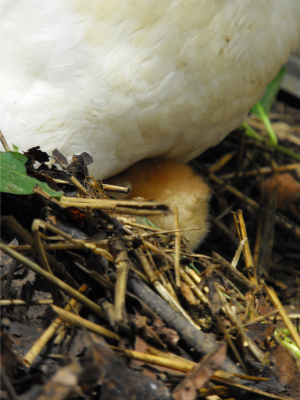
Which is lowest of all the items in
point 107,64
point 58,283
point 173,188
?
point 173,188

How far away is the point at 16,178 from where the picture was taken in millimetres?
689

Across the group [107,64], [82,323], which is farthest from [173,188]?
[82,323]

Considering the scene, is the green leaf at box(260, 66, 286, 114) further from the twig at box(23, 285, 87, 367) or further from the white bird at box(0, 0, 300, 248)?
the twig at box(23, 285, 87, 367)

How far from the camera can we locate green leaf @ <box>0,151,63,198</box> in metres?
0.67

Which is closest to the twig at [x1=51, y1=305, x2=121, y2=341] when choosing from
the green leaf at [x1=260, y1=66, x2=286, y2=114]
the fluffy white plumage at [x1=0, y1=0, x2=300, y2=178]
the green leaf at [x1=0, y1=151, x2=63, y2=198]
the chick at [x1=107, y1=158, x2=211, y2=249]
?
the green leaf at [x1=0, y1=151, x2=63, y2=198]

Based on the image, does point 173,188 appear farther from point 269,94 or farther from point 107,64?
point 269,94

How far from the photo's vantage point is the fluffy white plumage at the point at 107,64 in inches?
36.1

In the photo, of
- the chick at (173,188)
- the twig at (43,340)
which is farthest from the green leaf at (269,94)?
the twig at (43,340)

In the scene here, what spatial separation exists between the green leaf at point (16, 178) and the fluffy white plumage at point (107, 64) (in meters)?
0.19

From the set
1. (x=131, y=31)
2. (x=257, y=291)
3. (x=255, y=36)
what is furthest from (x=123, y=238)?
(x=255, y=36)

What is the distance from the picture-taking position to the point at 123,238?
2.09ft

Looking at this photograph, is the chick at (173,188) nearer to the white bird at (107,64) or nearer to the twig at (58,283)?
the white bird at (107,64)

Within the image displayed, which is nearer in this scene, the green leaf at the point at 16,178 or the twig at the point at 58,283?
the twig at the point at 58,283

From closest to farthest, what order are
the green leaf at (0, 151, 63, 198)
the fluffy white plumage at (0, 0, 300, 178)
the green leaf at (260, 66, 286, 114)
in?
the green leaf at (0, 151, 63, 198), the fluffy white plumage at (0, 0, 300, 178), the green leaf at (260, 66, 286, 114)
